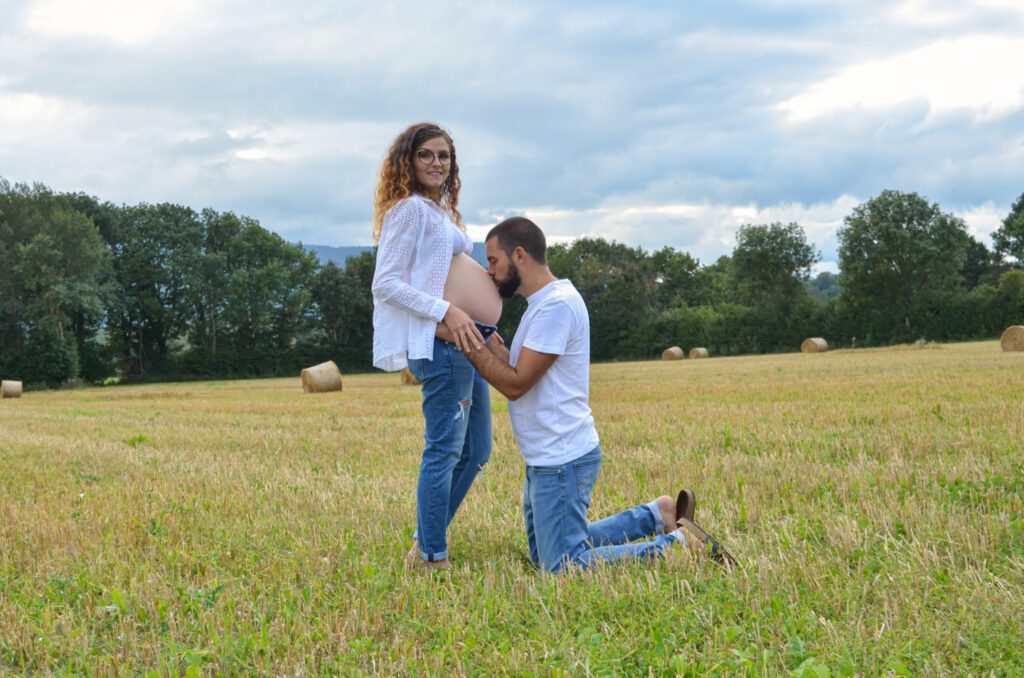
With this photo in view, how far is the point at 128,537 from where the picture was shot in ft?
15.5

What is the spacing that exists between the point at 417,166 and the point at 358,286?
53.6m

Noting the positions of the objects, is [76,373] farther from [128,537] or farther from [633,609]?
[633,609]

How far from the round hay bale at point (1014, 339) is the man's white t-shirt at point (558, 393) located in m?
29.6

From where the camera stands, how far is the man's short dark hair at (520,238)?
12.7ft

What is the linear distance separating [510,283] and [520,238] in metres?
0.22

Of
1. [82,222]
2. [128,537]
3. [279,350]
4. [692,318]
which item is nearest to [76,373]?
[82,222]

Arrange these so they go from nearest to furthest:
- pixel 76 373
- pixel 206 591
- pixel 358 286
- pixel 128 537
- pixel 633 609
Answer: pixel 633 609
pixel 206 591
pixel 128 537
pixel 76 373
pixel 358 286

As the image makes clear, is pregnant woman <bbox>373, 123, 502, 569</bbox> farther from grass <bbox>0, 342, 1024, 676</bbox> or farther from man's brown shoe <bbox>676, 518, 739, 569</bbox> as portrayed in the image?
man's brown shoe <bbox>676, 518, 739, 569</bbox>

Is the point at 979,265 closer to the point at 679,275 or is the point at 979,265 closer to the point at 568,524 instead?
the point at 679,275

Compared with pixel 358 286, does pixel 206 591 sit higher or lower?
lower

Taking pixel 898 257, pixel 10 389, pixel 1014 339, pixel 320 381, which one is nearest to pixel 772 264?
pixel 898 257

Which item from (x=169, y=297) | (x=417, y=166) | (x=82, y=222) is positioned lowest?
(x=417, y=166)

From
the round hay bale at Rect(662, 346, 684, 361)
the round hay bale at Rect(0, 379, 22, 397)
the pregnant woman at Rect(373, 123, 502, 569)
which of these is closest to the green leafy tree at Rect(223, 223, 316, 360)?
the round hay bale at Rect(0, 379, 22, 397)

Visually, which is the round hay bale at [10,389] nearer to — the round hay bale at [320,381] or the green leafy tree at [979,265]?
the round hay bale at [320,381]
